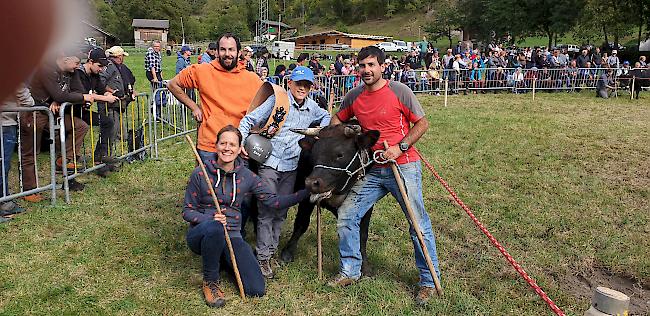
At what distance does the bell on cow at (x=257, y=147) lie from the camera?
503cm

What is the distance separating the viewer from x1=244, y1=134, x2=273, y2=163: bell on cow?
198 inches

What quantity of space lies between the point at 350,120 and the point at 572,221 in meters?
3.55

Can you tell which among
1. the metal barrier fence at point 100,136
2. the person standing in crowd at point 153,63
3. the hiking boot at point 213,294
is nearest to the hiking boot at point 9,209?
the metal barrier fence at point 100,136

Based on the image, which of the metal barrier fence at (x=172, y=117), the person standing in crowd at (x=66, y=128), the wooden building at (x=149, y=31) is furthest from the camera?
the wooden building at (x=149, y=31)

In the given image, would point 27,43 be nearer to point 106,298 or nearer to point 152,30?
point 106,298

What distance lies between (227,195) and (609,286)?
3757 mm

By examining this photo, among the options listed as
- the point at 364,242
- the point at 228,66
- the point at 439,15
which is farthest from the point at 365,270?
the point at 439,15

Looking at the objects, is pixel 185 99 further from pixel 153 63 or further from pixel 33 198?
pixel 153 63

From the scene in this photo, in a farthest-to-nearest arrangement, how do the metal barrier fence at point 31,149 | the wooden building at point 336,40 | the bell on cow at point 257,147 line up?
the wooden building at point 336,40 → the metal barrier fence at point 31,149 → the bell on cow at point 257,147

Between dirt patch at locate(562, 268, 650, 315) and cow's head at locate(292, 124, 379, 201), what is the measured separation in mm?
2344

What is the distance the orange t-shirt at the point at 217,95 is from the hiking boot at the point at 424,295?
227 cm

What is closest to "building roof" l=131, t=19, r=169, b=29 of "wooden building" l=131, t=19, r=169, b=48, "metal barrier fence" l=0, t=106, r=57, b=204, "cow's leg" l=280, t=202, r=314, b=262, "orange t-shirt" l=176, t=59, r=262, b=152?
"wooden building" l=131, t=19, r=169, b=48

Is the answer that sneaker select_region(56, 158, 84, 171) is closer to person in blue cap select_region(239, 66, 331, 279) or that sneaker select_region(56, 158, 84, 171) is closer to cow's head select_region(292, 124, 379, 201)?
person in blue cap select_region(239, 66, 331, 279)

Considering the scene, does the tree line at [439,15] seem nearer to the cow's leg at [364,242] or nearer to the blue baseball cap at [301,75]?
the blue baseball cap at [301,75]
